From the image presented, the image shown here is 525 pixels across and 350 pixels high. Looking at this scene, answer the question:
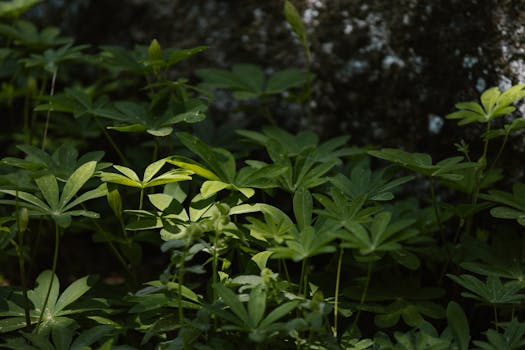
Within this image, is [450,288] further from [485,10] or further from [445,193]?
[485,10]

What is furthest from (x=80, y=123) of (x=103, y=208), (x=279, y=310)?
(x=279, y=310)

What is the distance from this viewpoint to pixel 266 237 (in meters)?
1.58

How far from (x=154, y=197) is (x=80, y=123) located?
0.85m

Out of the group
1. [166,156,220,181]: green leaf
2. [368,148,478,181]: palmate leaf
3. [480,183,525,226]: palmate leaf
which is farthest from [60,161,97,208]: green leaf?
[480,183,525,226]: palmate leaf

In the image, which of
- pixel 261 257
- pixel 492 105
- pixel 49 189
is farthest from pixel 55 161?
pixel 492 105

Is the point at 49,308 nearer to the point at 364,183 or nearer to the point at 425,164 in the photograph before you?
the point at 364,183

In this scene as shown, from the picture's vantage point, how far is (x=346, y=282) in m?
1.82

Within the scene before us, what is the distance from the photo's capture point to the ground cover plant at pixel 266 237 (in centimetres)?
150

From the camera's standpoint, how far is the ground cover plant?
4.93 feet

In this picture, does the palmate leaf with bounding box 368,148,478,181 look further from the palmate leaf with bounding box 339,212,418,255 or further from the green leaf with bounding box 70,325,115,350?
the green leaf with bounding box 70,325,115,350

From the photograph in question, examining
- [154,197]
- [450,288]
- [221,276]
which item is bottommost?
[450,288]

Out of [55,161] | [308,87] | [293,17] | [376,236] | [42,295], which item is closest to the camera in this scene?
[376,236]

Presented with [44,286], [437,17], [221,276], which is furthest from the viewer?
[437,17]

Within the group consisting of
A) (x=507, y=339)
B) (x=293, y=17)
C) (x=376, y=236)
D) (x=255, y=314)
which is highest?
(x=293, y=17)
